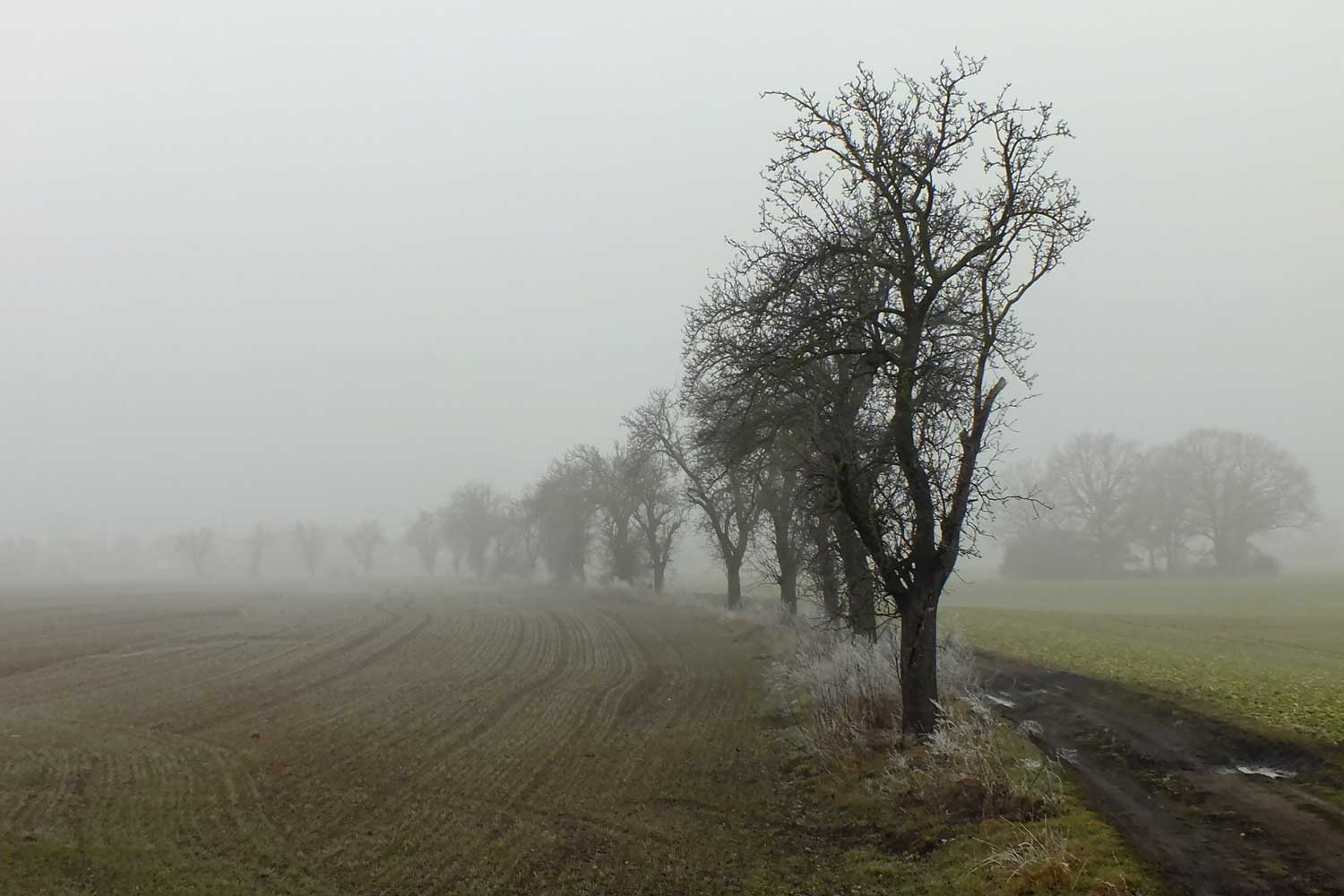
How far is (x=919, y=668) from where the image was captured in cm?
1059

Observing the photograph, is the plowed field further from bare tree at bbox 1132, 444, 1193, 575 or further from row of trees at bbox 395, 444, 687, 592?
bare tree at bbox 1132, 444, 1193, 575

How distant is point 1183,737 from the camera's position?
9930mm

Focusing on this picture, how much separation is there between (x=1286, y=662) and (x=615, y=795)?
15.6m

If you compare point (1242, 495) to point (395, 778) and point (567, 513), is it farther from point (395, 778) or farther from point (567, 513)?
point (395, 778)

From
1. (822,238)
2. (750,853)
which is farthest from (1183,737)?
(822,238)

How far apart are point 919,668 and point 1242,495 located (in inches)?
2855

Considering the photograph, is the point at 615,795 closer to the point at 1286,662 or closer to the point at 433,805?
the point at 433,805

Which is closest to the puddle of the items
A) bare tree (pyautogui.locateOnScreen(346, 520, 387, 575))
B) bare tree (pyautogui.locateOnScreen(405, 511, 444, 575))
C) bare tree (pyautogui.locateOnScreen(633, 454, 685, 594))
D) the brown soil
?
the brown soil

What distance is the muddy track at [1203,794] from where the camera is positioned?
19.7 feet

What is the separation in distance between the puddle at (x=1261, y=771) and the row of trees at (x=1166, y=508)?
202 feet

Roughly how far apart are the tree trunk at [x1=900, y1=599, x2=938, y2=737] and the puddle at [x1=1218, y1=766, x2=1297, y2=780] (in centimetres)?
334

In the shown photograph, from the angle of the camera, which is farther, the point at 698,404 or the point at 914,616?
the point at 698,404

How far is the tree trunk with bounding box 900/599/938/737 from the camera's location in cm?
1045

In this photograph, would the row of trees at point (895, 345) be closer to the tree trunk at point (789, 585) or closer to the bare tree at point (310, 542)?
the tree trunk at point (789, 585)
